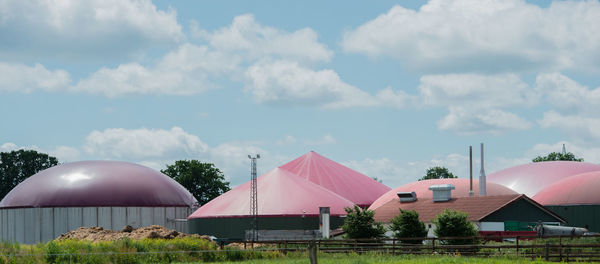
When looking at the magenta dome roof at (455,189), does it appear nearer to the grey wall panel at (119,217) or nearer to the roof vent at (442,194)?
the roof vent at (442,194)

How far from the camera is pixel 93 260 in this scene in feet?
121

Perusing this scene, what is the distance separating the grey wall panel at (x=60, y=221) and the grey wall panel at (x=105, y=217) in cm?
333

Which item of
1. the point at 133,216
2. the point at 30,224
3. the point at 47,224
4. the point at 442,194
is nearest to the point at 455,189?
the point at 442,194

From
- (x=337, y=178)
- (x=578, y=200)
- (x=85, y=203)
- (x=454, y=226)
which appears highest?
(x=337, y=178)

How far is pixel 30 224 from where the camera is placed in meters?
79.1

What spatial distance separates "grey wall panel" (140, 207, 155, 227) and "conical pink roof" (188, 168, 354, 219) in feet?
14.5

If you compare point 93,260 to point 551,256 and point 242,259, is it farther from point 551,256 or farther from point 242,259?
point 551,256

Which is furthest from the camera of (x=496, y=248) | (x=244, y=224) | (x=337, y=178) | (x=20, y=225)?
(x=337, y=178)

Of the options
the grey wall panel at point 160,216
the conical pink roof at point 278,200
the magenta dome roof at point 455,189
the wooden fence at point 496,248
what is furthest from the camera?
the grey wall panel at point 160,216

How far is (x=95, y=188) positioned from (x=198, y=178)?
4854cm

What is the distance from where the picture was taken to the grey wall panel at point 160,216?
266 ft

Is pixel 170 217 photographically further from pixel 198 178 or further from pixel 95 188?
pixel 198 178

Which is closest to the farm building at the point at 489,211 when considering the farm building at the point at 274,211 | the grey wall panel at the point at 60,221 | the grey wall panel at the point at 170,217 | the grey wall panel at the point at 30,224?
the farm building at the point at 274,211

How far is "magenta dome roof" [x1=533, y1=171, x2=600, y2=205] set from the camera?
7450 cm
